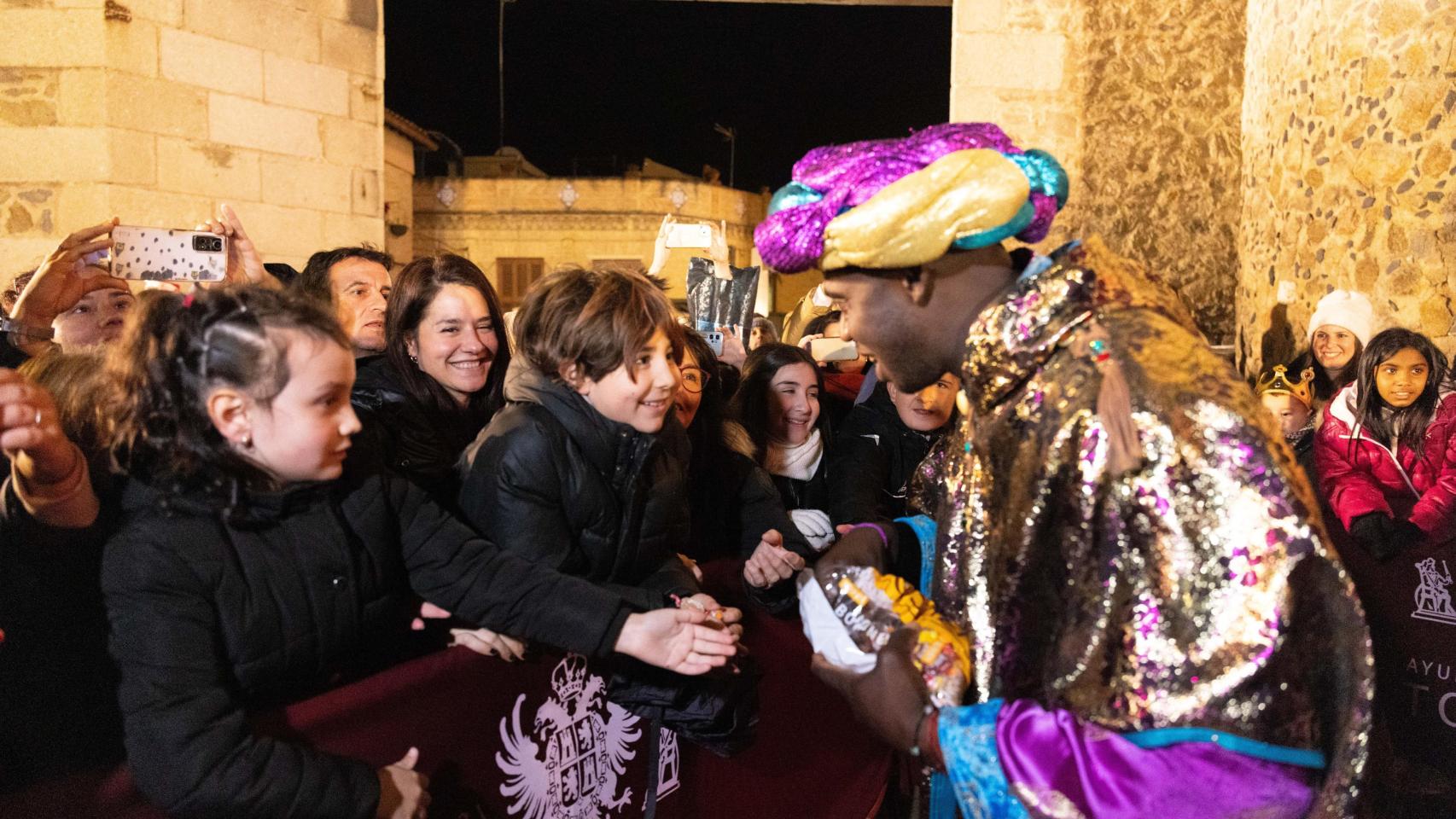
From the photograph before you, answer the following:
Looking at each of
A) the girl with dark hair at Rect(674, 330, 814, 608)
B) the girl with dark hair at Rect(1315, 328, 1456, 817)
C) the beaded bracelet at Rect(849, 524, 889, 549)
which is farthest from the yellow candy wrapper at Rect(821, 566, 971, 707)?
the girl with dark hair at Rect(1315, 328, 1456, 817)

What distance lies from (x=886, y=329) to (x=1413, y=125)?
7.43 metres

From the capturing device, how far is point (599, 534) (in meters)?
2.85

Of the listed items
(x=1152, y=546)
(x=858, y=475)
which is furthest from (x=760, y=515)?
(x=1152, y=546)

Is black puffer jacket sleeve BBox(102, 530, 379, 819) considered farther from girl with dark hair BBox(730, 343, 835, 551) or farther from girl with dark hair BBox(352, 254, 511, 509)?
girl with dark hair BBox(730, 343, 835, 551)

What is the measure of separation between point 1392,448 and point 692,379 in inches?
145

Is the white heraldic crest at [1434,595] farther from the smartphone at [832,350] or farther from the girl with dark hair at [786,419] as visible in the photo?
the smartphone at [832,350]

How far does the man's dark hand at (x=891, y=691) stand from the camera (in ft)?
5.40

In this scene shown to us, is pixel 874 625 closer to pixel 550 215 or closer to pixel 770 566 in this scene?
pixel 770 566

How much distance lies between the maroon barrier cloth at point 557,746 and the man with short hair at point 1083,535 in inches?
40.9

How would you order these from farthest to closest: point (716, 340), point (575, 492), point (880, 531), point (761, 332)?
point (761, 332), point (716, 340), point (575, 492), point (880, 531)

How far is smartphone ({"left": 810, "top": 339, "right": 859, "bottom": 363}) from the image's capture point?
20.2ft

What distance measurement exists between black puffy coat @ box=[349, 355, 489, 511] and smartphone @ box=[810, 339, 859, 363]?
114 inches

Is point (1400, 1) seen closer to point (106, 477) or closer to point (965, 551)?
point (965, 551)

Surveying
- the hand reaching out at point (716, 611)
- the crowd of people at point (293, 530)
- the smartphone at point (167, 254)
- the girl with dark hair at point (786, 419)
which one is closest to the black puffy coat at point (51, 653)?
the crowd of people at point (293, 530)
